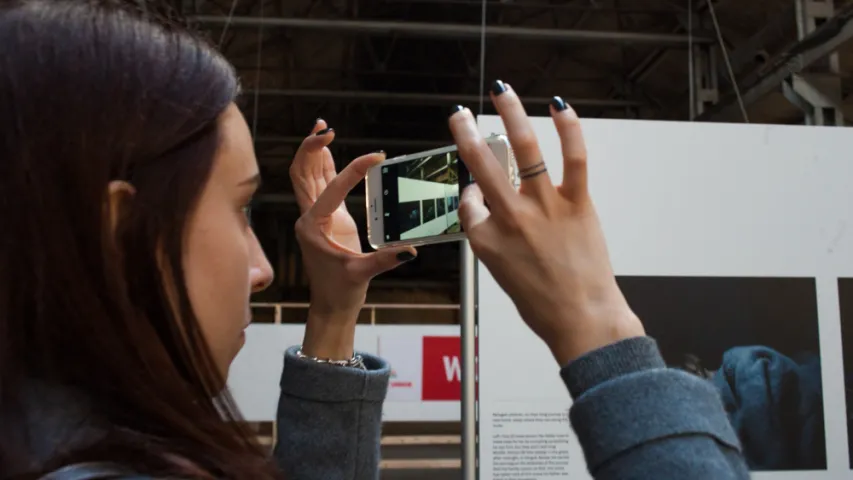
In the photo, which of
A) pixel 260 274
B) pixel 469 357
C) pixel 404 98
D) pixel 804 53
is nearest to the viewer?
pixel 260 274

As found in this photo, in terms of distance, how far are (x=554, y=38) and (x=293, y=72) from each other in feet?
6.04

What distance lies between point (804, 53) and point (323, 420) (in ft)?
8.91

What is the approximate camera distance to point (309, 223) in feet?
2.59

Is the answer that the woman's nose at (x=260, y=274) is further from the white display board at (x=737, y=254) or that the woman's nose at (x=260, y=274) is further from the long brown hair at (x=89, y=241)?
the white display board at (x=737, y=254)

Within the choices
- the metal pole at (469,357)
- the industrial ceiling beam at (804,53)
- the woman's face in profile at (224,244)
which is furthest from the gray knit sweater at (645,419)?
the industrial ceiling beam at (804,53)

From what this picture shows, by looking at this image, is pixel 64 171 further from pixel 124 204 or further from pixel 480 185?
pixel 480 185

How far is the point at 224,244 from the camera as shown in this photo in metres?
0.50

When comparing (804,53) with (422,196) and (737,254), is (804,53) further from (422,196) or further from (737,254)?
(422,196)

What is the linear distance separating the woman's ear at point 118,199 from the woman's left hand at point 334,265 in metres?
0.35

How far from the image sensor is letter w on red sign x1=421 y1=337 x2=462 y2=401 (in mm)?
2883

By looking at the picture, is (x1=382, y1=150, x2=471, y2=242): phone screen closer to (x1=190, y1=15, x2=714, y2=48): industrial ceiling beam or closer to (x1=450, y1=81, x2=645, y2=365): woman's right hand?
(x1=450, y1=81, x2=645, y2=365): woman's right hand

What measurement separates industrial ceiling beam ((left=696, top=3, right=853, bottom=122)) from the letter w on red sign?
178cm

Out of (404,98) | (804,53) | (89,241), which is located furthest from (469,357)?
(404,98)

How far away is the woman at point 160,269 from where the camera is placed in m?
0.39
